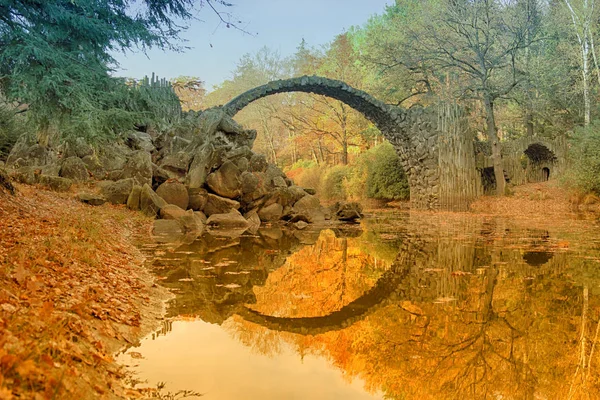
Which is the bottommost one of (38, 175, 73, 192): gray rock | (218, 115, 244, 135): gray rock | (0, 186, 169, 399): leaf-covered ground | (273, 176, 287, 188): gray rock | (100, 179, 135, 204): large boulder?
(0, 186, 169, 399): leaf-covered ground

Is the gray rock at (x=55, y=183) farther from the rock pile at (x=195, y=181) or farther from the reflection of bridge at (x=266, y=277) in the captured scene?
the reflection of bridge at (x=266, y=277)

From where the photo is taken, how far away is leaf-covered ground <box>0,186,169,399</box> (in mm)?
1833

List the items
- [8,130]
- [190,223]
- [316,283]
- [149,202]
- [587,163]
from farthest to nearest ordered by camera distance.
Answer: [587,163] < [8,130] < [149,202] < [190,223] < [316,283]

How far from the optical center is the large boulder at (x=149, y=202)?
37.0ft

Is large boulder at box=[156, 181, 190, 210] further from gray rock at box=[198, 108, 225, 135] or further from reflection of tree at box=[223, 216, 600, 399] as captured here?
reflection of tree at box=[223, 216, 600, 399]

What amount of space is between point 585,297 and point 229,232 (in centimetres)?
748

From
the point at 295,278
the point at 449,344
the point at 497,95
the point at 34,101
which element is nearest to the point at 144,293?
the point at 295,278

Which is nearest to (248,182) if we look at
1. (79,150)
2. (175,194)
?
(175,194)

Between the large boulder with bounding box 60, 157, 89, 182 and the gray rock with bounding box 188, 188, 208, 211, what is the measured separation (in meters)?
4.13

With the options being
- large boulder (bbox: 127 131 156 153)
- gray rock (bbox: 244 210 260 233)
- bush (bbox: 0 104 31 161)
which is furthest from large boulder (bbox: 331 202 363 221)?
bush (bbox: 0 104 31 161)

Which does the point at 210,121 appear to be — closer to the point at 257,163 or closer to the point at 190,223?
the point at 257,163

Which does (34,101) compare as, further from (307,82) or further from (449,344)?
(307,82)

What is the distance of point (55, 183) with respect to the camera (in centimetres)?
1193

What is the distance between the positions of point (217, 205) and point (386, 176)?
12.8 metres
